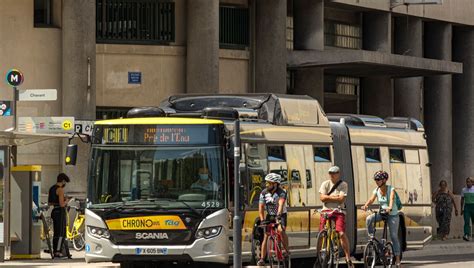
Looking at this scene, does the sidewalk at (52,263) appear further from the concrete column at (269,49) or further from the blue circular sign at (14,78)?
→ the concrete column at (269,49)

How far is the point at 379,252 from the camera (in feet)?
77.0

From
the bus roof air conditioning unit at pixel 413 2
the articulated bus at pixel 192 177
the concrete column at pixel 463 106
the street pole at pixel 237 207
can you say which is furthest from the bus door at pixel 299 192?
the concrete column at pixel 463 106

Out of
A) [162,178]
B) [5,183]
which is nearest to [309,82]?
[5,183]

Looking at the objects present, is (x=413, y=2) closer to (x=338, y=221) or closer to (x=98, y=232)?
(x=338, y=221)

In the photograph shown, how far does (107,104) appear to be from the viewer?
3712cm

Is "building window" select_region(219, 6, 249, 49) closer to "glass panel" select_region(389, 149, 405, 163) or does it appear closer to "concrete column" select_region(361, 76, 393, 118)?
"concrete column" select_region(361, 76, 393, 118)

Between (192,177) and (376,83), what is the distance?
2565cm

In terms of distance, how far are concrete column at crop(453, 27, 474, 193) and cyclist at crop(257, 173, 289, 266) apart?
29.3 m

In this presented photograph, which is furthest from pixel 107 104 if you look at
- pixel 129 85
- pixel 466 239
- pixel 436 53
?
pixel 436 53

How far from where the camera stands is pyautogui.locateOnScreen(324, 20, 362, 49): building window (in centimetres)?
4466

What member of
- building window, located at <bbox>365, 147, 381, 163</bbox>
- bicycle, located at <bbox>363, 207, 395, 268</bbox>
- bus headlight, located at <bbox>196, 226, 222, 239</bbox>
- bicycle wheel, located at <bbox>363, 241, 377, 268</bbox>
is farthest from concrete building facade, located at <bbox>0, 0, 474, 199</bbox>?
bus headlight, located at <bbox>196, 226, 222, 239</bbox>

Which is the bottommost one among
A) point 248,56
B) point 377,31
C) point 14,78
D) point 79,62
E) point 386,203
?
point 386,203

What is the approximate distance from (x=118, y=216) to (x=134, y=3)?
644 inches

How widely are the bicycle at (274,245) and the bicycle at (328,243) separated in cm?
62
